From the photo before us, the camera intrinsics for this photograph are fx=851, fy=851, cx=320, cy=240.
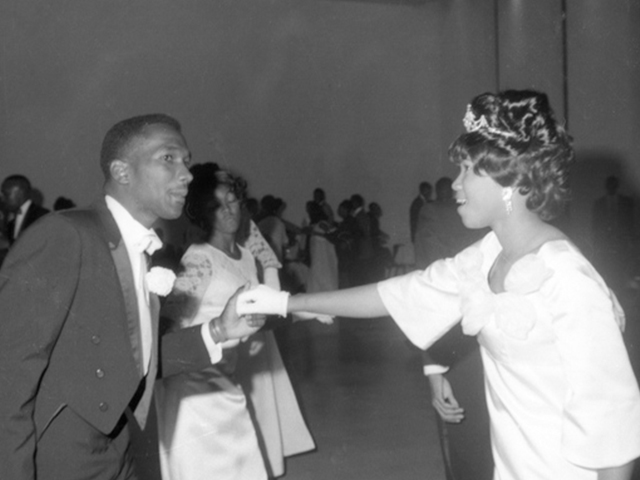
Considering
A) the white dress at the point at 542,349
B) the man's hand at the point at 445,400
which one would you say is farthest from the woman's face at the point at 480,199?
the man's hand at the point at 445,400

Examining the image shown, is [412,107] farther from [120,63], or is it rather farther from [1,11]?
[1,11]

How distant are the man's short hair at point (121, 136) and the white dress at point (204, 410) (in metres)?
1.37

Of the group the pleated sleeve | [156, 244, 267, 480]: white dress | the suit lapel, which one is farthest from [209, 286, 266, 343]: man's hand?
[156, 244, 267, 480]: white dress

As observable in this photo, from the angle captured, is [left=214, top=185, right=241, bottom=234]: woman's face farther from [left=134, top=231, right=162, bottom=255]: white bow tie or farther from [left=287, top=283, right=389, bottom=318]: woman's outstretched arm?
[left=287, top=283, right=389, bottom=318]: woman's outstretched arm

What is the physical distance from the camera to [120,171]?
104 inches

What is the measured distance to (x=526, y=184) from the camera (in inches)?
86.5

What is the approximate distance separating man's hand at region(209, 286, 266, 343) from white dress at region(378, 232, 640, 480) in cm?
61

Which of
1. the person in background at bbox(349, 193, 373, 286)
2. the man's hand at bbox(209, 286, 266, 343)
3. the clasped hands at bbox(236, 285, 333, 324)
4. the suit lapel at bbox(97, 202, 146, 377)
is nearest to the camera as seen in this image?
the suit lapel at bbox(97, 202, 146, 377)

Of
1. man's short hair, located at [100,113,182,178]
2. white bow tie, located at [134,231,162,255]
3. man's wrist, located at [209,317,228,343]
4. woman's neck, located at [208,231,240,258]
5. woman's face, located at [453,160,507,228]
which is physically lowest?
man's wrist, located at [209,317,228,343]

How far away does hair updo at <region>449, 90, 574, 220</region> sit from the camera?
220 centimetres

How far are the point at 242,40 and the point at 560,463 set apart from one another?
1208cm

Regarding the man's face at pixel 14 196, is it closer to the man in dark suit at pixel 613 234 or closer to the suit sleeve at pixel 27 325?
the suit sleeve at pixel 27 325

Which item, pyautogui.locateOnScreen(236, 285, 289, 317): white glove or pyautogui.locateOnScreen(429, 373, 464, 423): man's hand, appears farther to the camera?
pyautogui.locateOnScreen(429, 373, 464, 423): man's hand

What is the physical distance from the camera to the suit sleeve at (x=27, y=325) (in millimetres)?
2072
